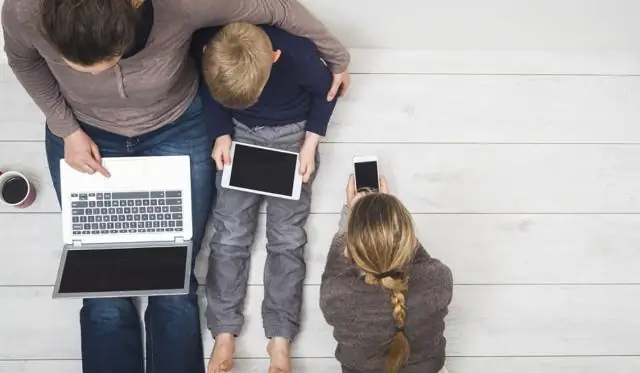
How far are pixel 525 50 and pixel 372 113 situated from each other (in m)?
0.37

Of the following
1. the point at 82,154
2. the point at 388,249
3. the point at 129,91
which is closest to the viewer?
the point at 388,249

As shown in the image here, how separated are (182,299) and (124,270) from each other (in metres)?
0.14

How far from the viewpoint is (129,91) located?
108 centimetres

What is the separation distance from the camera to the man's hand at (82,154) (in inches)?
46.4

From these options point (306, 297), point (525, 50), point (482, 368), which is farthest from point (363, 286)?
point (525, 50)

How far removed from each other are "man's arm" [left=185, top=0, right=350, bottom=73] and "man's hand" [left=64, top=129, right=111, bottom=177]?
33 centimetres

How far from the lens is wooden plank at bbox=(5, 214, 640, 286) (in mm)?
1332

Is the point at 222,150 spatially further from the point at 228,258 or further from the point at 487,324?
the point at 487,324

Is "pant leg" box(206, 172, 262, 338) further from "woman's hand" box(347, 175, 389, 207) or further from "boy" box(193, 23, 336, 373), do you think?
"woman's hand" box(347, 175, 389, 207)

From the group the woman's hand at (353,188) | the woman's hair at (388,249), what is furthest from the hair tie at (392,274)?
the woman's hand at (353,188)

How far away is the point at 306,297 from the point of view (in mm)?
1322

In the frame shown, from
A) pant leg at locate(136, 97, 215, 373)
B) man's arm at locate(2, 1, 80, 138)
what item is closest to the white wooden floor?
pant leg at locate(136, 97, 215, 373)

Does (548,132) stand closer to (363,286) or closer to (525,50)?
(525,50)

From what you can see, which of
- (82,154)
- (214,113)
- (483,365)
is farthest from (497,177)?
(82,154)
